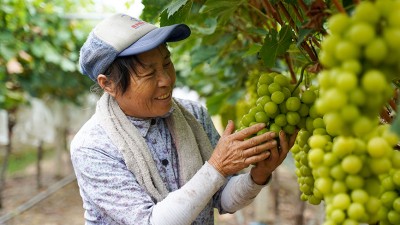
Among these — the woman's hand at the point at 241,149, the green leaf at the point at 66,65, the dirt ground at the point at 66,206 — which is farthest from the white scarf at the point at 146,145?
the green leaf at the point at 66,65

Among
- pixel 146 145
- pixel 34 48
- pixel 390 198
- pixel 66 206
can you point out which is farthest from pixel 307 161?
pixel 66 206

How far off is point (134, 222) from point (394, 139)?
0.95 meters

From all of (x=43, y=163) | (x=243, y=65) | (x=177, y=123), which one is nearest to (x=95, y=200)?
(x=177, y=123)

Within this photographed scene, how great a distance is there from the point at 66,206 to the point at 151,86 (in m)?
6.76

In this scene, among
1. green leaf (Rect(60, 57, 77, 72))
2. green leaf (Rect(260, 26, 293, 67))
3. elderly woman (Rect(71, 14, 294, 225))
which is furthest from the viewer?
green leaf (Rect(60, 57, 77, 72))

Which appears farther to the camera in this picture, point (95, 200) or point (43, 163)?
point (43, 163)

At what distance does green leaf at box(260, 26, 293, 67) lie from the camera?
4.59ft

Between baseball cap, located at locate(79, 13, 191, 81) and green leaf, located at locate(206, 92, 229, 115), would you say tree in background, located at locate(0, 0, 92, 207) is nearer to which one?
green leaf, located at locate(206, 92, 229, 115)

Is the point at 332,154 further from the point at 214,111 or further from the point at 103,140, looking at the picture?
the point at 214,111

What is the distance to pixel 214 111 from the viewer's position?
3.70 meters

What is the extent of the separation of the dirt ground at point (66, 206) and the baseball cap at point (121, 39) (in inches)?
152

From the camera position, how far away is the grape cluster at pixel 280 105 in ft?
3.96

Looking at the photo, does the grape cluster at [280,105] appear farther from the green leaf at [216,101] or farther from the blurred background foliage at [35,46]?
the blurred background foliage at [35,46]

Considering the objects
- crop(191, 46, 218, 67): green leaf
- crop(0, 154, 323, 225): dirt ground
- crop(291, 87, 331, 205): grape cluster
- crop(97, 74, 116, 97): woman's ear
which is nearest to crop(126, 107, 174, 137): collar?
crop(97, 74, 116, 97): woman's ear
